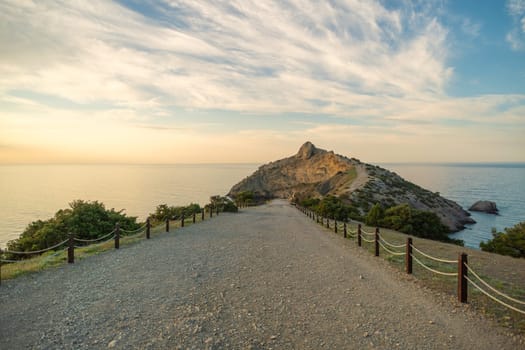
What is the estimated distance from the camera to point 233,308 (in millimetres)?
6406

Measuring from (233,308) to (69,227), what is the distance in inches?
616

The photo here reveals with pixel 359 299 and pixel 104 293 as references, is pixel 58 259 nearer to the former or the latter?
pixel 104 293

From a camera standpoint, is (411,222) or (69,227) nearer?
(69,227)

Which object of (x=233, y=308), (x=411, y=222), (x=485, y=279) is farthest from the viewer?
(x=411, y=222)

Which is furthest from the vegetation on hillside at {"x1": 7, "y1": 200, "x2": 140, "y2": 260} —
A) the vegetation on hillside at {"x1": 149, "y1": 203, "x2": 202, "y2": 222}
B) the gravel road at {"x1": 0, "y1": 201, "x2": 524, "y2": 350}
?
the gravel road at {"x1": 0, "y1": 201, "x2": 524, "y2": 350}

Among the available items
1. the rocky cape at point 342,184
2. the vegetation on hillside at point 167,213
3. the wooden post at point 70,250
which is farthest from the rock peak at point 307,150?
the wooden post at point 70,250

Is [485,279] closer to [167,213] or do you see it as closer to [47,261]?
[47,261]

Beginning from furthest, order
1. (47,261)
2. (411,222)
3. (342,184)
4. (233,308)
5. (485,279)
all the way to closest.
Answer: (342,184) < (411,222) < (47,261) < (485,279) < (233,308)

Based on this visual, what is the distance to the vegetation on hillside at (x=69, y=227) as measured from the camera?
16609 millimetres

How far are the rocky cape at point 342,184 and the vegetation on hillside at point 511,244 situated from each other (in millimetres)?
22666

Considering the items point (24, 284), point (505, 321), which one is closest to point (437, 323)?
point (505, 321)

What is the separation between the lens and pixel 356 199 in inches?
1806

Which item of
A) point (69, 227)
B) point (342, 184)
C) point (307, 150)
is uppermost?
point (307, 150)

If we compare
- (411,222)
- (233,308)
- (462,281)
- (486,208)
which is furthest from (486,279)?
(486,208)
